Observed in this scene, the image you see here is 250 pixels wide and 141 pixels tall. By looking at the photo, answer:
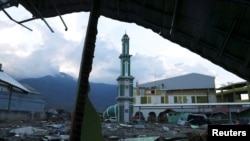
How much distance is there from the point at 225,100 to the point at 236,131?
225 feet

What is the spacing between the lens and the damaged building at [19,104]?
106 ft

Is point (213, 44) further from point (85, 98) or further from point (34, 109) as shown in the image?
point (34, 109)

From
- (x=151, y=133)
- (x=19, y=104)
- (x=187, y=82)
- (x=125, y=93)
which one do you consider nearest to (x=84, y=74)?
(x=151, y=133)

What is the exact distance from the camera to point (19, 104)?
35.7 m

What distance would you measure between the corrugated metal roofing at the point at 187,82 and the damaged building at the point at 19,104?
37.1 meters

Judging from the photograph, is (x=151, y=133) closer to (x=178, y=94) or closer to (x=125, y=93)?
(x=125, y=93)

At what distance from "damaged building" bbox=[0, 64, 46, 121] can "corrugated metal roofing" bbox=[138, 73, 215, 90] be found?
37061mm

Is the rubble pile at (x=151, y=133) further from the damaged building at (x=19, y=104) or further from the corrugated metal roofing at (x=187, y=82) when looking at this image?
the corrugated metal roofing at (x=187, y=82)

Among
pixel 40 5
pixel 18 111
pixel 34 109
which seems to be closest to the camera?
pixel 40 5

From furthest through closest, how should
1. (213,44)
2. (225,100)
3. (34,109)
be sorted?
(225,100)
(34,109)
(213,44)

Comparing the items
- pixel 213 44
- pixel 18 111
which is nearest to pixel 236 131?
pixel 213 44

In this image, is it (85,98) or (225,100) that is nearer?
(85,98)

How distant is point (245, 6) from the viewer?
4648mm

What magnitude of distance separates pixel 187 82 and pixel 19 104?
1831 inches
